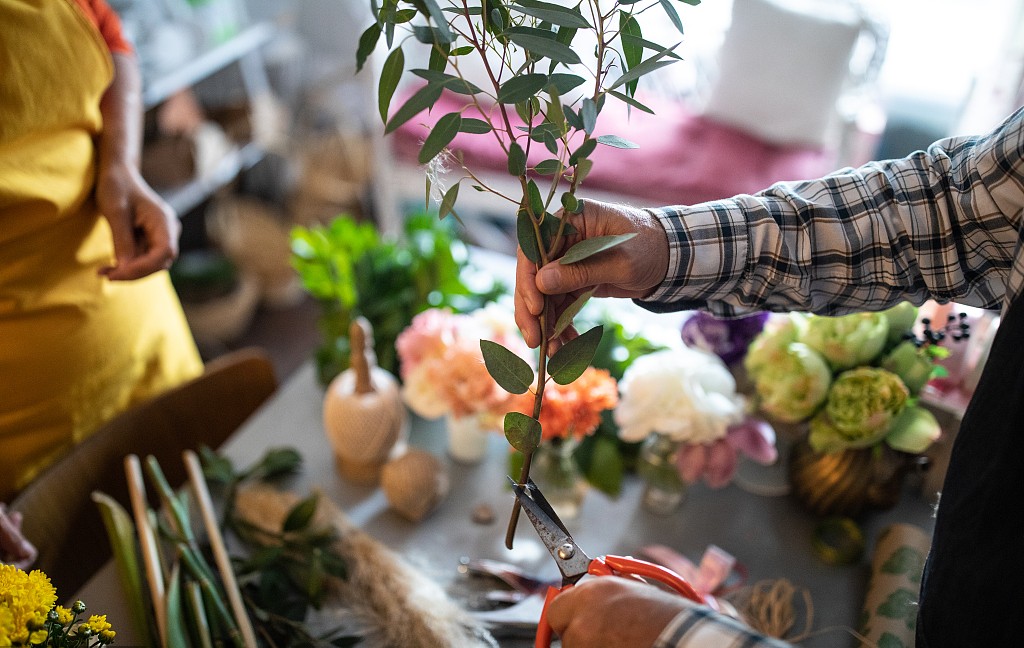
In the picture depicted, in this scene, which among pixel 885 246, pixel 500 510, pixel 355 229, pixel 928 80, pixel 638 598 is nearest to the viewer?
pixel 638 598

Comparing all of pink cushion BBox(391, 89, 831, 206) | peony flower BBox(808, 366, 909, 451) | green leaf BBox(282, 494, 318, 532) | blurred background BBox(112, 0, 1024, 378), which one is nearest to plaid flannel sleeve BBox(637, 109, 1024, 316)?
peony flower BBox(808, 366, 909, 451)

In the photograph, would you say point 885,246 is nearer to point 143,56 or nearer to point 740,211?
point 740,211

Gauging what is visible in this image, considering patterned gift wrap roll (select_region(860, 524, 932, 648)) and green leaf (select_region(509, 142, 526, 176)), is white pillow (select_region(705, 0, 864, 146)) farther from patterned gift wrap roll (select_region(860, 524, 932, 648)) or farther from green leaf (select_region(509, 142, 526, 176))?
green leaf (select_region(509, 142, 526, 176))

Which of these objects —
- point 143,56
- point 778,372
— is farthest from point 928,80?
point 143,56

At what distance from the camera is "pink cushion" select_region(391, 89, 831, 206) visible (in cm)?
209

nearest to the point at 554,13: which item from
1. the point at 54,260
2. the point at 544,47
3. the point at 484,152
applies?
the point at 544,47

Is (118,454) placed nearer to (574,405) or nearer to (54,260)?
(54,260)

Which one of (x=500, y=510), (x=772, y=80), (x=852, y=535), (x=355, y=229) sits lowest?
(x=500, y=510)

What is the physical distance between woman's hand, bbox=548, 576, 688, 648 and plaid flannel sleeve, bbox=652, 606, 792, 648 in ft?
0.03

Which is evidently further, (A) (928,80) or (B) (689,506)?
(A) (928,80)

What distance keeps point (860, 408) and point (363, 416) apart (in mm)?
620

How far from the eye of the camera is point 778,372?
0.89 metres

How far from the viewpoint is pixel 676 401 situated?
88 cm

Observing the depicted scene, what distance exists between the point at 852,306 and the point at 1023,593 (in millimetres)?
320
